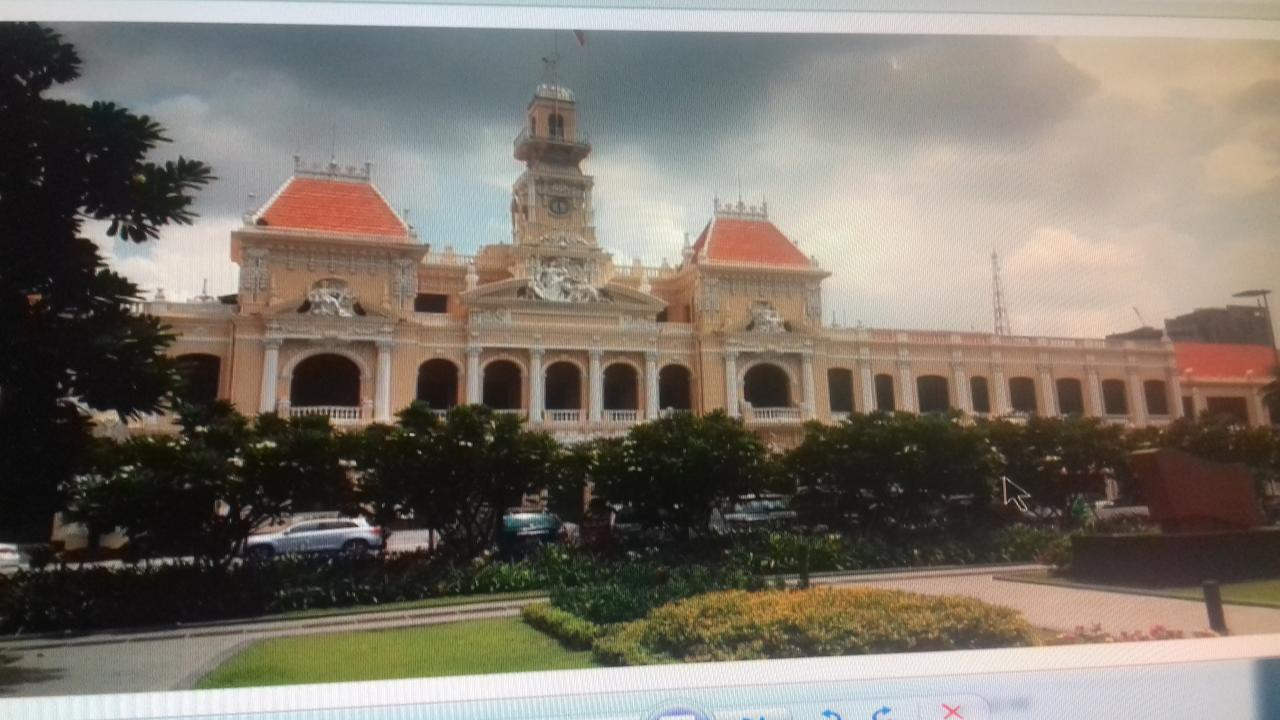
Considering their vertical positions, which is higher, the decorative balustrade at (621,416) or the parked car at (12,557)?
the decorative balustrade at (621,416)

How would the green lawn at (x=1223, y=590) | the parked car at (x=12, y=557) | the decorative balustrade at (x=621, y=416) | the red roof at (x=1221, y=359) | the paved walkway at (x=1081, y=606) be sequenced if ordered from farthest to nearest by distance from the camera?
1. the decorative balustrade at (x=621, y=416)
2. the red roof at (x=1221, y=359)
3. the green lawn at (x=1223, y=590)
4. the paved walkway at (x=1081, y=606)
5. the parked car at (x=12, y=557)

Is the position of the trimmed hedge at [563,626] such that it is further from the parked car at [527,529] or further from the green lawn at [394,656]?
the parked car at [527,529]

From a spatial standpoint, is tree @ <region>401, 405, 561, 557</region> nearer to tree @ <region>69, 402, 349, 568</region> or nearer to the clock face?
tree @ <region>69, 402, 349, 568</region>

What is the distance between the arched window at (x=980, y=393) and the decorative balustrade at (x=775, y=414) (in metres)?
1.08

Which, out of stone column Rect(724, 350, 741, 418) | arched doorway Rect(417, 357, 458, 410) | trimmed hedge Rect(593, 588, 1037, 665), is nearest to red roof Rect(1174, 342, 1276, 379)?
trimmed hedge Rect(593, 588, 1037, 665)

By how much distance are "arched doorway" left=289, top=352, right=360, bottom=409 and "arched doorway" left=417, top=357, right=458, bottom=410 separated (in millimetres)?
370

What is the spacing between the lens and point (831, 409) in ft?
14.9

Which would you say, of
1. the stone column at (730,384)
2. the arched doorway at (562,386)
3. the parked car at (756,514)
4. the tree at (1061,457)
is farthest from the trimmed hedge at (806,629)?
the arched doorway at (562,386)

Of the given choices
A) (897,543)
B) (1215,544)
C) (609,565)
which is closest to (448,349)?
(609,565)

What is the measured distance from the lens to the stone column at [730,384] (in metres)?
4.57

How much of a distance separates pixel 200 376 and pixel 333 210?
111 cm

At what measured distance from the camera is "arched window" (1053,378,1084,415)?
4570mm

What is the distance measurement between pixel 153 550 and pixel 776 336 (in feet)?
11.8

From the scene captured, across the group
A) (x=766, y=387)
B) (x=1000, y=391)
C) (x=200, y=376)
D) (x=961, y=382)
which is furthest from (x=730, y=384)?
(x=200, y=376)
